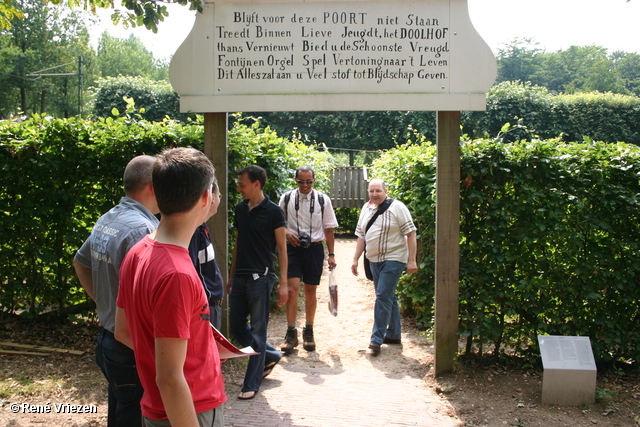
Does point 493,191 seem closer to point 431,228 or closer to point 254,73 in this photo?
point 431,228

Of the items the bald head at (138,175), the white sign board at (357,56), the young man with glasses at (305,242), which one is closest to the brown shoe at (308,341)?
the young man with glasses at (305,242)

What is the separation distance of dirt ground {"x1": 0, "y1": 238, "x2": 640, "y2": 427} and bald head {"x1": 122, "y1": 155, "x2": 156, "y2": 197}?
87.8 inches

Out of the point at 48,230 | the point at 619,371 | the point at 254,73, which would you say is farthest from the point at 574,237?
the point at 48,230

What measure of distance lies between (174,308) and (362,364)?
4504 millimetres

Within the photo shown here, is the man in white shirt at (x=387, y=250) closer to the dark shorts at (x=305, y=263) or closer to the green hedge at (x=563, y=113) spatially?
the dark shorts at (x=305, y=263)

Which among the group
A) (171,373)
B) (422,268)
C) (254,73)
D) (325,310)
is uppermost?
(254,73)

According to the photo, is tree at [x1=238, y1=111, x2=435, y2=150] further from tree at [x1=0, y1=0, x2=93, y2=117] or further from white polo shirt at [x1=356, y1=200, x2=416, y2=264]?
white polo shirt at [x1=356, y1=200, x2=416, y2=264]

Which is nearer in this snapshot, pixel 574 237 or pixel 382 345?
pixel 574 237

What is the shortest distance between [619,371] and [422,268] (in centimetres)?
234

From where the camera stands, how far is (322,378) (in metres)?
5.35

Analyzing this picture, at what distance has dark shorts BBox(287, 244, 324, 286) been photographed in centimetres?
623

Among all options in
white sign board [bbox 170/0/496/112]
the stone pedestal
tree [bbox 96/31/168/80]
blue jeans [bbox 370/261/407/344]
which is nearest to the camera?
blue jeans [bbox 370/261/407/344]

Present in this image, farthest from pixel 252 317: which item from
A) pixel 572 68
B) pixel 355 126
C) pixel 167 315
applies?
pixel 572 68

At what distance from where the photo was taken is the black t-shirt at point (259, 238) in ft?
16.0
